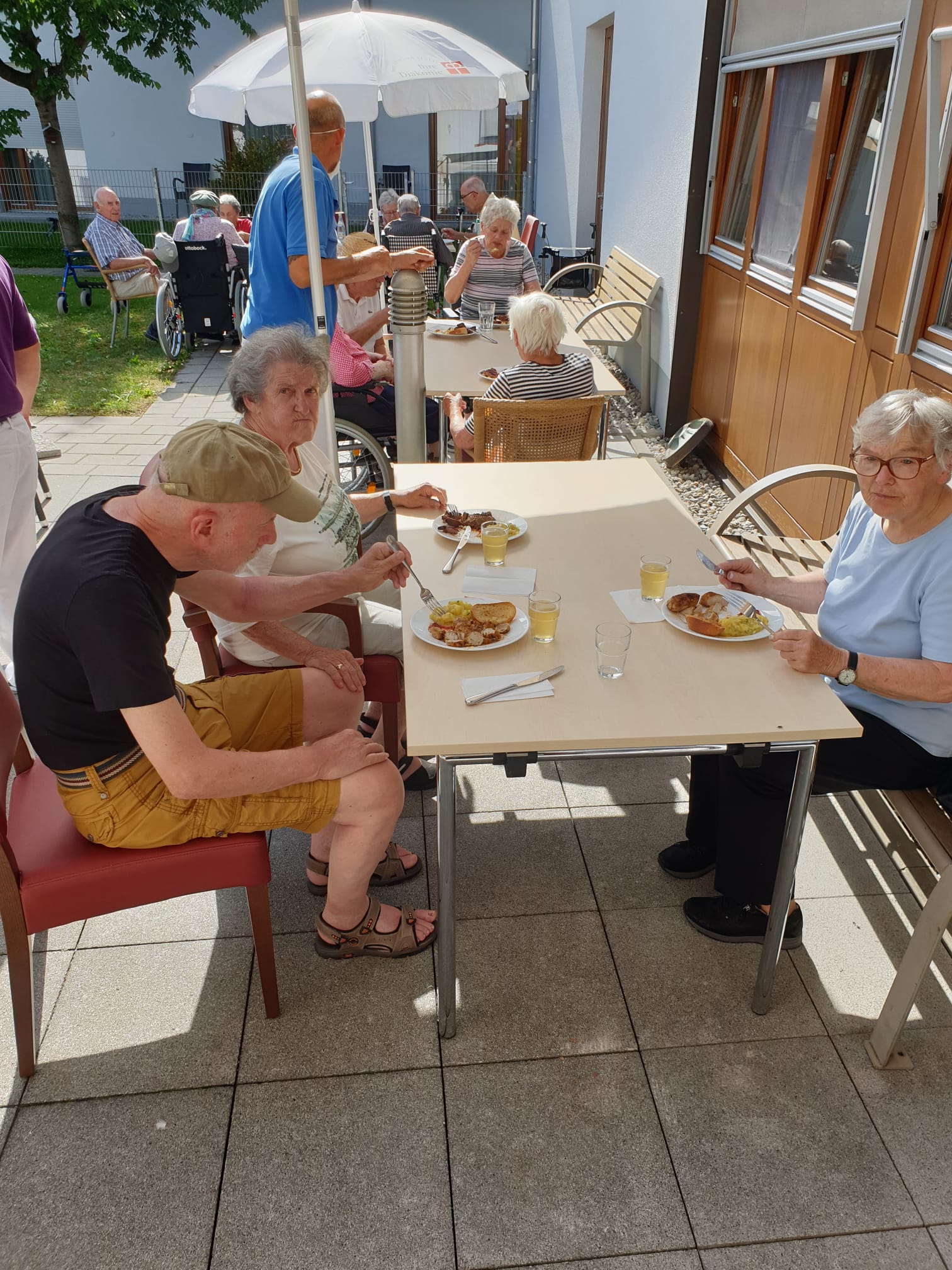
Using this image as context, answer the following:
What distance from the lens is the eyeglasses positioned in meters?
2.06

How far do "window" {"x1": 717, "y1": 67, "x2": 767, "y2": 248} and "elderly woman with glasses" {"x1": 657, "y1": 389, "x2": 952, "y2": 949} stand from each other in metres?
3.77

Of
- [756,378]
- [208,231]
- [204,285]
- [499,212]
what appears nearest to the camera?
[756,378]

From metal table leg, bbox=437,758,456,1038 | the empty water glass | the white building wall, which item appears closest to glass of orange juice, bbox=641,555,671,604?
the empty water glass

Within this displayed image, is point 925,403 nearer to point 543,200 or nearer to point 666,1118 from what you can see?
point 666,1118

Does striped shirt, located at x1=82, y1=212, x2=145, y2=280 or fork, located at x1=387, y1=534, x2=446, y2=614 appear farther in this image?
striped shirt, located at x1=82, y1=212, x2=145, y2=280

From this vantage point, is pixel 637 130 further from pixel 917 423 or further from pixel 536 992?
pixel 536 992

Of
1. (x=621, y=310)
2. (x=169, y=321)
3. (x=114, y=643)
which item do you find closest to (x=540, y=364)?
(x=114, y=643)

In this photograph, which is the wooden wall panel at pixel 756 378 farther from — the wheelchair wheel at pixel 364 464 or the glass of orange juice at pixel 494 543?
the glass of orange juice at pixel 494 543

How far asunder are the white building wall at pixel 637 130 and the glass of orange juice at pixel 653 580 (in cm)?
442

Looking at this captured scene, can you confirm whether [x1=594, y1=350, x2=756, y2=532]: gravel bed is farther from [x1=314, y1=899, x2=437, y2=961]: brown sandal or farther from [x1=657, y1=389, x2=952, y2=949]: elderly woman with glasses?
[x1=314, y1=899, x2=437, y2=961]: brown sandal

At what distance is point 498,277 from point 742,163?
1.59 m

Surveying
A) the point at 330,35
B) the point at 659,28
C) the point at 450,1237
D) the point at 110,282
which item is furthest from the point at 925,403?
the point at 110,282

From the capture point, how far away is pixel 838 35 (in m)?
4.00

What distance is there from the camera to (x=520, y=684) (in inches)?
75.4
